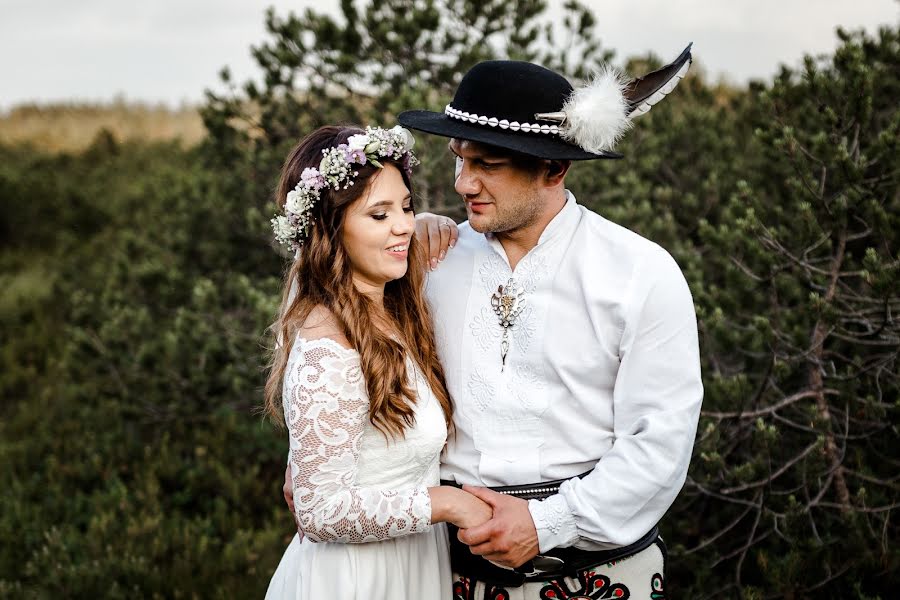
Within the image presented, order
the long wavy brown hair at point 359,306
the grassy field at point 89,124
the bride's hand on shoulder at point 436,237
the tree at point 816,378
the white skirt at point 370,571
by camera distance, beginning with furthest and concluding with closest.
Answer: the grassy field at point 89,124
the tree at point 816,378
the bride's hand on shoulder at point 436,237
the white skirt at point 370,571
the long wavy brown hair at point 359,306

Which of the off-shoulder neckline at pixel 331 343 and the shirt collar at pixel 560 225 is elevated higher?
the shirt collar at pixel 560 225

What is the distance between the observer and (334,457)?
2.53 meters

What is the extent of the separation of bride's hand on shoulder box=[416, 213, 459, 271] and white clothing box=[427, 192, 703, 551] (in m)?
0.17

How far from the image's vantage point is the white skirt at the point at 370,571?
275 cm

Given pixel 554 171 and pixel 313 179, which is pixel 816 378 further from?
pixel 313 179

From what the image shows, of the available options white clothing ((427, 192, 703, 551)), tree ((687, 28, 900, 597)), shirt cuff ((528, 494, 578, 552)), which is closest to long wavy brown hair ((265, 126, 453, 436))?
white clothing ((427, 192, 703, 551))

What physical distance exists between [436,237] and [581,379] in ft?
2.61

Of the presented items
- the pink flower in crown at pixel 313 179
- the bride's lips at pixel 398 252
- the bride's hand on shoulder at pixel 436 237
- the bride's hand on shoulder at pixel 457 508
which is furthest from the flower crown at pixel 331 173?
the bride's hand on shoulder at pixel 457 508

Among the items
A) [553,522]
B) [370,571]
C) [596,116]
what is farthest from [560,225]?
[370,571]

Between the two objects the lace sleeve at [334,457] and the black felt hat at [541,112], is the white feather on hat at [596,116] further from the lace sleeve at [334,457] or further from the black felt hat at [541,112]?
the lace sleeve at [334,457]

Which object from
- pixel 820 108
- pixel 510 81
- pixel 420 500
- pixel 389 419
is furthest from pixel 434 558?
pixel 820 108

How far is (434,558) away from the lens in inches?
114

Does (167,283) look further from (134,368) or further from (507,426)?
(507,426)

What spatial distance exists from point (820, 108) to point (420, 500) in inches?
120
